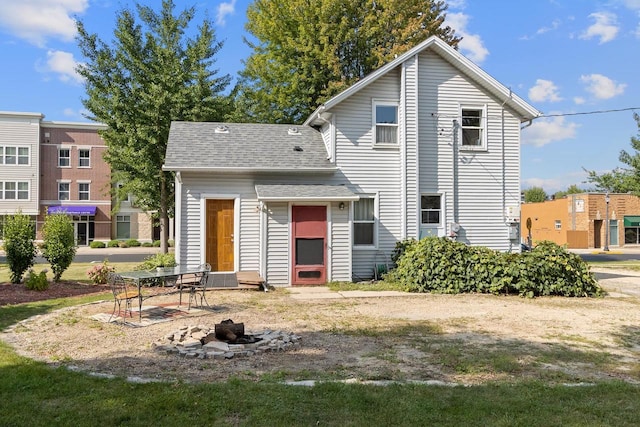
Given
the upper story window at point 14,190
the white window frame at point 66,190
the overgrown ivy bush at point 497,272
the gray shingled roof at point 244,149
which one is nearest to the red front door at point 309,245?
the gray shingled roof at point 244,149

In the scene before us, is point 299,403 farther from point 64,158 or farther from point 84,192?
point 64,158

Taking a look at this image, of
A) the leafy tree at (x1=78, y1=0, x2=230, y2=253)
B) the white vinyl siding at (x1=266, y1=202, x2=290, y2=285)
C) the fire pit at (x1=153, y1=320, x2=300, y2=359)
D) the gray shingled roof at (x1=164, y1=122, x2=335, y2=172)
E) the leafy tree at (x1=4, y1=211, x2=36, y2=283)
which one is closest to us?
the fire pit at (x1=153, y1=320, x2=300, y2=359)

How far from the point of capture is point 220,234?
14320 millimetres

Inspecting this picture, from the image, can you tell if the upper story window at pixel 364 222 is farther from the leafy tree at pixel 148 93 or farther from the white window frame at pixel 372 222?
the leafy tree at pixel 148 93

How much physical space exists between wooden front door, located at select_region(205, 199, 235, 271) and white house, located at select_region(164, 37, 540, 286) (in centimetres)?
3

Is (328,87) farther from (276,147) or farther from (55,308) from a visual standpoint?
(55,308)

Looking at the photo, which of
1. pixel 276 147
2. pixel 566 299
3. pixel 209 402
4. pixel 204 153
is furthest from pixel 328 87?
pixel 209 402

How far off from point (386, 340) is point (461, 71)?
→ 463 inches

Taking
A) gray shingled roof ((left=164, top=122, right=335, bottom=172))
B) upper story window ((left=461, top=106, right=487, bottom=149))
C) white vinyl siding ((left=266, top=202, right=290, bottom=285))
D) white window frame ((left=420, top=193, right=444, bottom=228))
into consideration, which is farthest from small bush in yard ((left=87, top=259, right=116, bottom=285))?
upper story window ((left=461, top=106, right=487, bottom=149))

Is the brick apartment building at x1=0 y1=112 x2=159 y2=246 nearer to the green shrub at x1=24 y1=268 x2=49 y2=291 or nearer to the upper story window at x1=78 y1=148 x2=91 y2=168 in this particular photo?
the upper story window at x1=78 y1=148 x2=91 y2=168

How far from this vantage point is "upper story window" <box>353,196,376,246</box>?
1541cm

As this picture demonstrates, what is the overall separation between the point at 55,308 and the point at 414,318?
7.56 meters

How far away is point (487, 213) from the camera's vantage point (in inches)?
643

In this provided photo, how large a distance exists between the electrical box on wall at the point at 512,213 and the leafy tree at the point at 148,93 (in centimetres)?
1388
